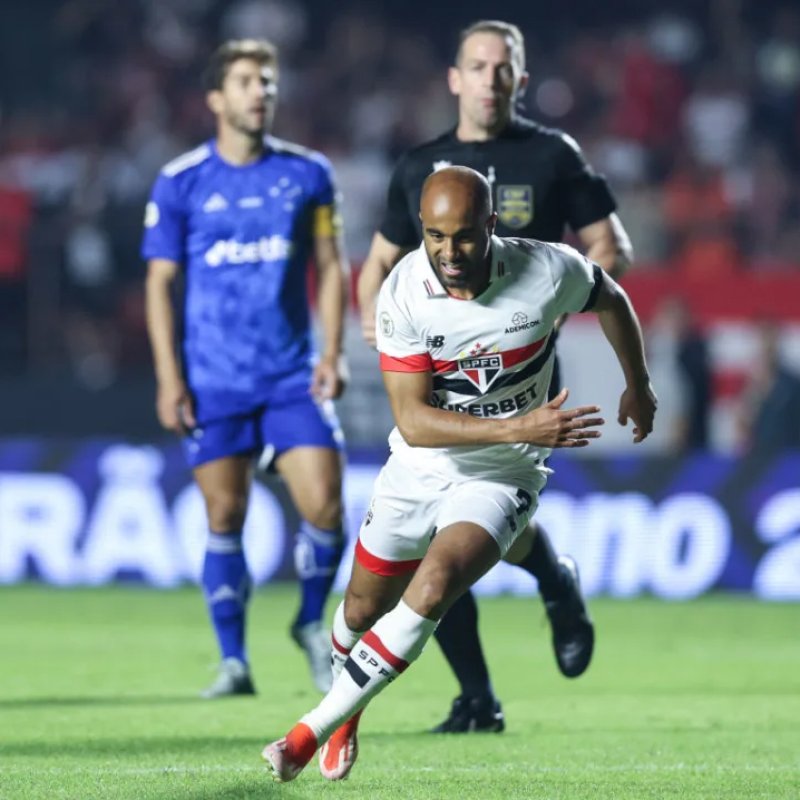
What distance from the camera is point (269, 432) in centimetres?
796

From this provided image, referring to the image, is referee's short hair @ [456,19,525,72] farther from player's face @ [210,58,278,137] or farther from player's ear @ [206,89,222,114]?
player's ear @ [206,89,222,114]

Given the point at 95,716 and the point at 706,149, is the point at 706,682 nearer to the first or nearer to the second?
the point at 95,716

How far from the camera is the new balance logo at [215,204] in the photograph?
8039 millimetres

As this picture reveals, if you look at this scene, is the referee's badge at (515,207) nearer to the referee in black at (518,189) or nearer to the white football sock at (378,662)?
the referee in black at (518,189)

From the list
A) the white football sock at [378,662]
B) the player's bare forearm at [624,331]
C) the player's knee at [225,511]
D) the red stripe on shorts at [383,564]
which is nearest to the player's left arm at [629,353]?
the player's bare forearm at [624,331]

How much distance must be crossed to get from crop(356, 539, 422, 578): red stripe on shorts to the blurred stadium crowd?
964 cm

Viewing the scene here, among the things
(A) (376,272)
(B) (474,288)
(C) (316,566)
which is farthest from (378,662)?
(C) (316,566)

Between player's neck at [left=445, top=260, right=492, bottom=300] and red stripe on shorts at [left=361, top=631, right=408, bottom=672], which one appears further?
player's neck at [left=445, top=260, right=492, bottom=300]

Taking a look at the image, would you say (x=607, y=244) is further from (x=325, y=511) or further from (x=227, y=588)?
(x=227, y=588)

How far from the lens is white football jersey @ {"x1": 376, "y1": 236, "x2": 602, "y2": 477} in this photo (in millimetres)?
5586

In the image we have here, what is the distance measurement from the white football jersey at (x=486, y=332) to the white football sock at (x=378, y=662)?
56cm

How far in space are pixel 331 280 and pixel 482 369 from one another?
2.60 metres

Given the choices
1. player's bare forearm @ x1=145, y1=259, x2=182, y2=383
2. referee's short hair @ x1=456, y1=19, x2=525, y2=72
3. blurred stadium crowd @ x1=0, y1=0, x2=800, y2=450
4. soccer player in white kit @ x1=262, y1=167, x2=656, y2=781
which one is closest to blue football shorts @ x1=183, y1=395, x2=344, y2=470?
player's bare forearm @ x1=145, y1=259, x2=182, y2=383

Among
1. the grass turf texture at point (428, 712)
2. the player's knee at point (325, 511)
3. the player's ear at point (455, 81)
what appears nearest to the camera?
the grass turf texture at point (428, 712)
